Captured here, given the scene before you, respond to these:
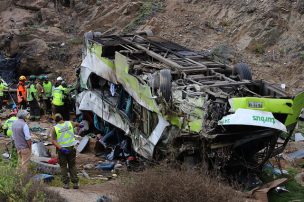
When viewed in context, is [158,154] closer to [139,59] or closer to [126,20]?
[139,59]

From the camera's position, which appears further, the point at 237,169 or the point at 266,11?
the point at 266,11

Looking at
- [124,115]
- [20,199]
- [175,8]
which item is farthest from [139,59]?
[175,8]

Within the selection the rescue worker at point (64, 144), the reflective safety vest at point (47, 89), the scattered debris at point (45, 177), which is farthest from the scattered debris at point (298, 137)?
the reflective safety vest at point (47, 89)

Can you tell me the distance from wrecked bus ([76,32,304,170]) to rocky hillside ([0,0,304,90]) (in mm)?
5962

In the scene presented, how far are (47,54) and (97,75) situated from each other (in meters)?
8.89

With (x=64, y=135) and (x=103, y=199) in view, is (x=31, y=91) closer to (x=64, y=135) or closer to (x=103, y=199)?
(x=64, y=135)

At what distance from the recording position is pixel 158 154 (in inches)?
419

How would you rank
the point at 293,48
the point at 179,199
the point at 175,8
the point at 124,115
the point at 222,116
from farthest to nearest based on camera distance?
the point at 175,8
the point at 293,48
the point at 124,115
the point at 222,116
the point at 179,199

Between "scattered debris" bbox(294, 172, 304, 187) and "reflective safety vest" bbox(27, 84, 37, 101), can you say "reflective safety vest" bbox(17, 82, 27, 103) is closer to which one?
"reflective safety vest" bbox(27, 84, 37, 101)

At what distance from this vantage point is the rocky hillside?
715 inches

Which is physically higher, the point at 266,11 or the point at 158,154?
the point at 266,11

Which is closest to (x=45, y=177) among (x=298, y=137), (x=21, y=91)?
(x=298, y=137)

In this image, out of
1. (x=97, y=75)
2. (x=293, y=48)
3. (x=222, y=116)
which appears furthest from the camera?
(x=293, y=48)

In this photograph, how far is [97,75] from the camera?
13.6 metres
